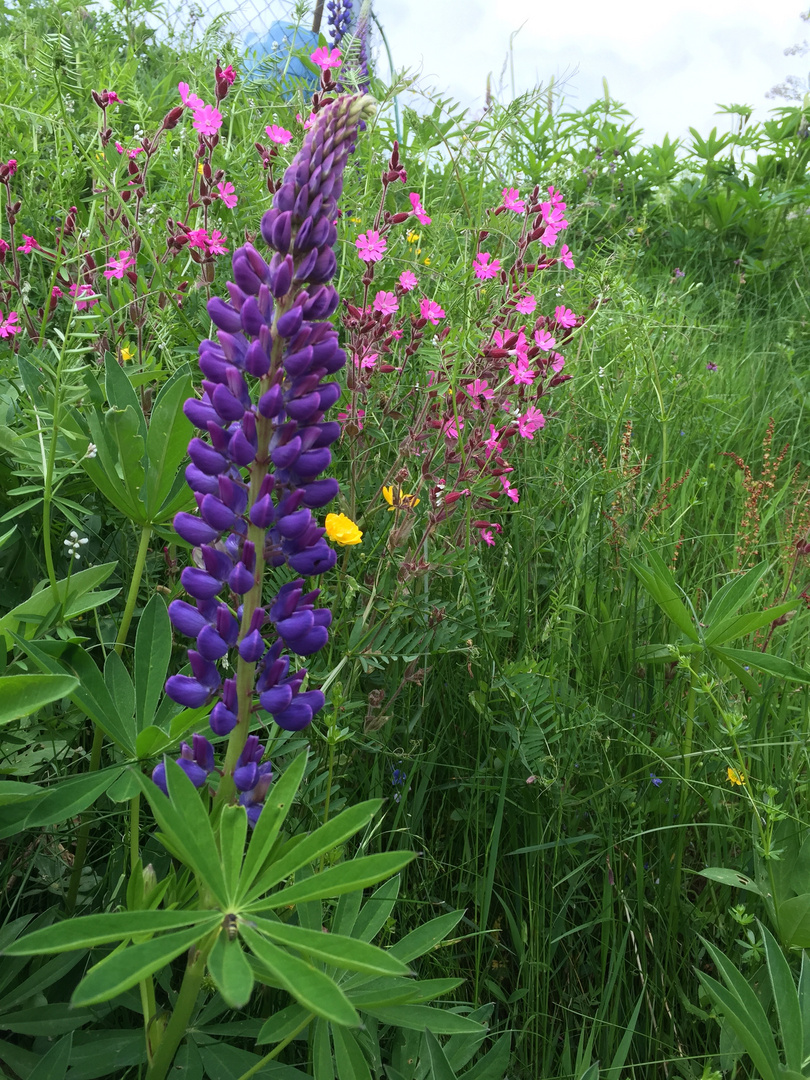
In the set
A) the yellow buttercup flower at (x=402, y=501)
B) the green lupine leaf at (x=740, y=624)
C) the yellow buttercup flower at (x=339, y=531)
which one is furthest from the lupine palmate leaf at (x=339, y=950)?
Answer: the green lupine leaf at (x=740, y=624)

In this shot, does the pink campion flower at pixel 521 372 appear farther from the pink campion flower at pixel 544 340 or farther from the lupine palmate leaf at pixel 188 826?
the lupine palmate leaf at pixel 188 826

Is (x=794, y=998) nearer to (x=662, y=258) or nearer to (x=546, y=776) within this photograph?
(x=546, y=776)

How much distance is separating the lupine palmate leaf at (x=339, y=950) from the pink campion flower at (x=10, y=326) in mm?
1714

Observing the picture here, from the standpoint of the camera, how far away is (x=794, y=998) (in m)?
1.20

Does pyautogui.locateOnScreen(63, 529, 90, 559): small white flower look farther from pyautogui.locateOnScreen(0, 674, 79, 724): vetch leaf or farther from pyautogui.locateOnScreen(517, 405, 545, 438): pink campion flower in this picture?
pyautogui.locateOnScreen(517, 405, 545, 438): pink campion flower

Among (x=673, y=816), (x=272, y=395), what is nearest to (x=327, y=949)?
(x=272, y=395)

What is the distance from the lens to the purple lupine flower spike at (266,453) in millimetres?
987

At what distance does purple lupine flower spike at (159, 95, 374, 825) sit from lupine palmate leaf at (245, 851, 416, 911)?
203mm

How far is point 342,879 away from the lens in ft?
2.71

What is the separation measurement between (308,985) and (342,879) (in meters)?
0.12

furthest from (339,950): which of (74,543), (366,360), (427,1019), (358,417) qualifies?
(366,360)

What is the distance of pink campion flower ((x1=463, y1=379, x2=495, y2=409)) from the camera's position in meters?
1.93

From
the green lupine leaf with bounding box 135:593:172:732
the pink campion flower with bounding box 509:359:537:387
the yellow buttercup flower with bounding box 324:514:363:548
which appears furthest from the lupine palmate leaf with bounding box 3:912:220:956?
the pink campion flower with bounding box 509:359:537:387

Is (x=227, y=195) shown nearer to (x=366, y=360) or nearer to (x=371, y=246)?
(x=371, y=246)
